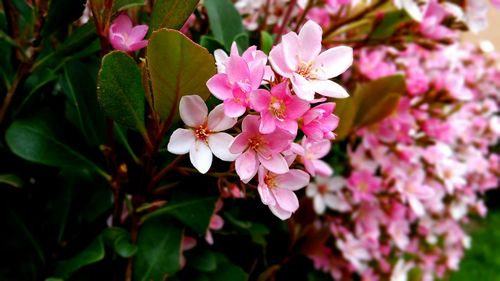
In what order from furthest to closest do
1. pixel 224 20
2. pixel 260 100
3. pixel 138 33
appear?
pixel 224 20 < pixel 138 33 < pixel 260 100

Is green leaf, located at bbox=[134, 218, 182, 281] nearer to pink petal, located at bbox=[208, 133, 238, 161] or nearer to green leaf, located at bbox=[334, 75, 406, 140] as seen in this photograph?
pink petal, located at bbox=[208, 133, 238, 161]

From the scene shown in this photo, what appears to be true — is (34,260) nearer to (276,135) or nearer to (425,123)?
(276,135)

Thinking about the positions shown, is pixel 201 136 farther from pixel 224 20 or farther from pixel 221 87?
pixel 224 20

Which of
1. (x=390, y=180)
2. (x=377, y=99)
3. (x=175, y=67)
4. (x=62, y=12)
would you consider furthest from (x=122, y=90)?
(x=390, y=180)

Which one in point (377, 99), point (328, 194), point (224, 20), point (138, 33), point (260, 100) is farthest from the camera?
point (328, 194)

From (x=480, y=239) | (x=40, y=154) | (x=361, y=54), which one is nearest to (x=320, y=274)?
(x=361, y=54)

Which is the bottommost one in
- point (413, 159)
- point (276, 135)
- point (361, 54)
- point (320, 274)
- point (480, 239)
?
point (480, 239)

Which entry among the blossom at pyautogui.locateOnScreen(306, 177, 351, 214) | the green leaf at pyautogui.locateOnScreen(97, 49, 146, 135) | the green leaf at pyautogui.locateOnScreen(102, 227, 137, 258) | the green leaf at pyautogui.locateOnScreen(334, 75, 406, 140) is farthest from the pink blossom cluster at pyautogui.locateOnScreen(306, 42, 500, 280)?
the green leaf at pyautogui.locateOnScreen(97, 49, 146, 135)
